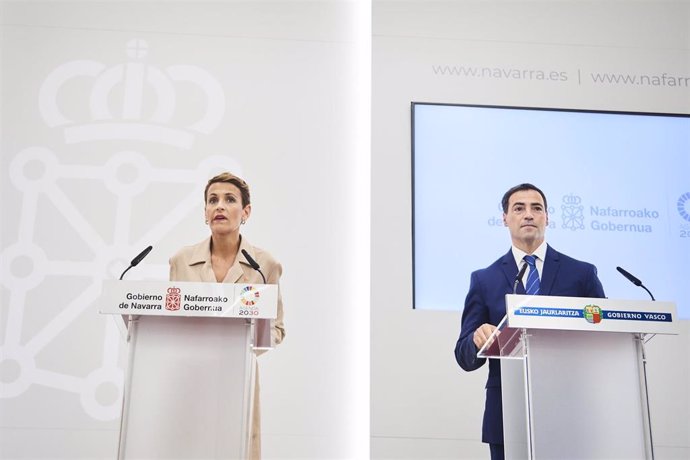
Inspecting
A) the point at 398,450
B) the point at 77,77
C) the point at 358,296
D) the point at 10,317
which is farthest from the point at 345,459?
the point at 77,77

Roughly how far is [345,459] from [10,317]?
1.92m

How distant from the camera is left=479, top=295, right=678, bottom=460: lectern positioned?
235 centimetres

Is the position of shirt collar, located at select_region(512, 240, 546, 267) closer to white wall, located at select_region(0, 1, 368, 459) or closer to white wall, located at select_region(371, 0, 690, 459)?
white wall, located at select_region(371, 0, 690, 459)

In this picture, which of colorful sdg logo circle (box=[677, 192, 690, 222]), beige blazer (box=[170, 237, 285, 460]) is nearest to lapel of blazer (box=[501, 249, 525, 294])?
colorful sdg logo circle (box=[677, 192, 690, 222])

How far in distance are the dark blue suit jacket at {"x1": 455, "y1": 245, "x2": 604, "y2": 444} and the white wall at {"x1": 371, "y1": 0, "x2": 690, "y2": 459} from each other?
0.06 m

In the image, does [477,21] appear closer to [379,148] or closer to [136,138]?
[379,148]

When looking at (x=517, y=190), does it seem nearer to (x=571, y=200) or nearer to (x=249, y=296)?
(x=571, y=200)

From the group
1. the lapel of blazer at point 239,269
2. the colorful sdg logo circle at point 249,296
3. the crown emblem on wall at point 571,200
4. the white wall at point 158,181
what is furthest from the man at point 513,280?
the colorful sdg logo circle at point 249,296

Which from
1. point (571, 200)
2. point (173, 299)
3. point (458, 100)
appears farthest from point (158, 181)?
point (571, 200)

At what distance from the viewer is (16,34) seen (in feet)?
14.9

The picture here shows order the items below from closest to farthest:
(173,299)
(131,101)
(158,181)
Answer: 1. (173,299)
2. (158,181)
3. (131,101)

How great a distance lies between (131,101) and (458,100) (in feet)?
6.25

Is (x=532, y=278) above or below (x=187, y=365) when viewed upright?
above

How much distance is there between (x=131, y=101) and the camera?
4.44 m
